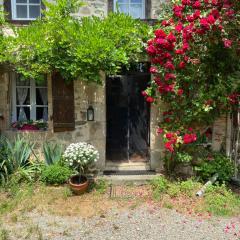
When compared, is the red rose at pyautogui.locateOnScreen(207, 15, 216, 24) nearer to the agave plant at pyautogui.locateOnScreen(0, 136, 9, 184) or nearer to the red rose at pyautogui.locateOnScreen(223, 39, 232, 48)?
the red rose at pyautogui.locateOnScreen(223, 39, 232, 48)

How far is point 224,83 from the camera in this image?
616 centimetres

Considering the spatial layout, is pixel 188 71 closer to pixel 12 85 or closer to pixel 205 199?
pixel 205 199

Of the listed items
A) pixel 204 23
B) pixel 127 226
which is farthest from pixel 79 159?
pixel 204 23

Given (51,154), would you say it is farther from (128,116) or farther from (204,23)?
(204,23)

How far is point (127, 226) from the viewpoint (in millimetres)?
4875

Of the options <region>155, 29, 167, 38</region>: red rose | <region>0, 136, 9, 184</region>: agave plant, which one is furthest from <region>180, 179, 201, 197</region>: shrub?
<region>0, 136, 9, 184</region>: agave plant

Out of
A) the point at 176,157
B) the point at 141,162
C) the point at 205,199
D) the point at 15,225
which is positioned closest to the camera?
the point at 15,225

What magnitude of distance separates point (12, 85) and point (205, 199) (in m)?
4.99

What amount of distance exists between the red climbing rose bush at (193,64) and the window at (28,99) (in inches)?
100

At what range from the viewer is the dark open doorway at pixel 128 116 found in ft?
24.0

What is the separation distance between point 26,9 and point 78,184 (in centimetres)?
424

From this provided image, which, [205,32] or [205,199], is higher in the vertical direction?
[205,32]

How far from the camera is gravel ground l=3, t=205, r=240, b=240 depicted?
15.0ft

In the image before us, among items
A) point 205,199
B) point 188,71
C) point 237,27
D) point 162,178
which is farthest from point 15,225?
point 237,27
